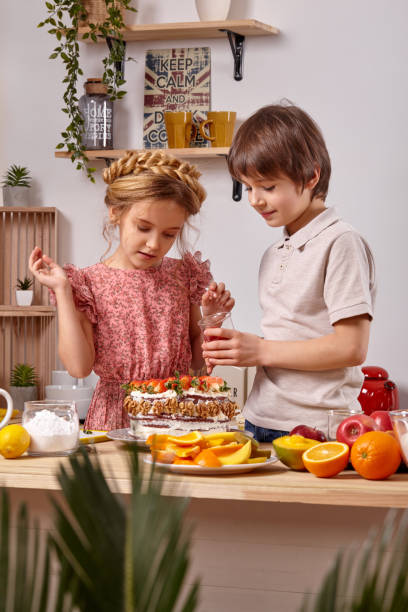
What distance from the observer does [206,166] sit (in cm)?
276

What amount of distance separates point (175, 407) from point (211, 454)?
0.20 metres

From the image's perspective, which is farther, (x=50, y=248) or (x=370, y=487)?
(x=50, y=248)

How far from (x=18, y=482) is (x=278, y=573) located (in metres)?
0.33

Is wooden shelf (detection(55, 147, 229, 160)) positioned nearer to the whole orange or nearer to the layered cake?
the layered cake

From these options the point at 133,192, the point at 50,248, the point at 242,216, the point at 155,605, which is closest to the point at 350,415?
the point at 133,192

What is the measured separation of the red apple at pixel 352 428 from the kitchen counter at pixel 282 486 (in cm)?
5

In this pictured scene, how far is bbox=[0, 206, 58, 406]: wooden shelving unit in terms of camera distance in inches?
113

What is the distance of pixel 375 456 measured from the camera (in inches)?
33.8

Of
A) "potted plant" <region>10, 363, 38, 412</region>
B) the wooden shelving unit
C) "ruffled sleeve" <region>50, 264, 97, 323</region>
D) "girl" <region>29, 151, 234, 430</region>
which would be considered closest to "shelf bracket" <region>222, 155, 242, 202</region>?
the wooden shelving unit

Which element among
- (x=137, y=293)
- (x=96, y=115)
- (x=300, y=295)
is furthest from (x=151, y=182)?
(x=96, y=115)

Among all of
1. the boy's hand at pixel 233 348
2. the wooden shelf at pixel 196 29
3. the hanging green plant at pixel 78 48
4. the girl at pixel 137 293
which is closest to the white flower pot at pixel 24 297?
the hanging green plant at pixel 78 48

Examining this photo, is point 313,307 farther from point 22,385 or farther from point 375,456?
point 22,385

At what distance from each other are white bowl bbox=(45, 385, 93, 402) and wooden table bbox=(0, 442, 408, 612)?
173 cm

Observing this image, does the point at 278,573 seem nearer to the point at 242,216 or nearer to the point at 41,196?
the point at 242,216
